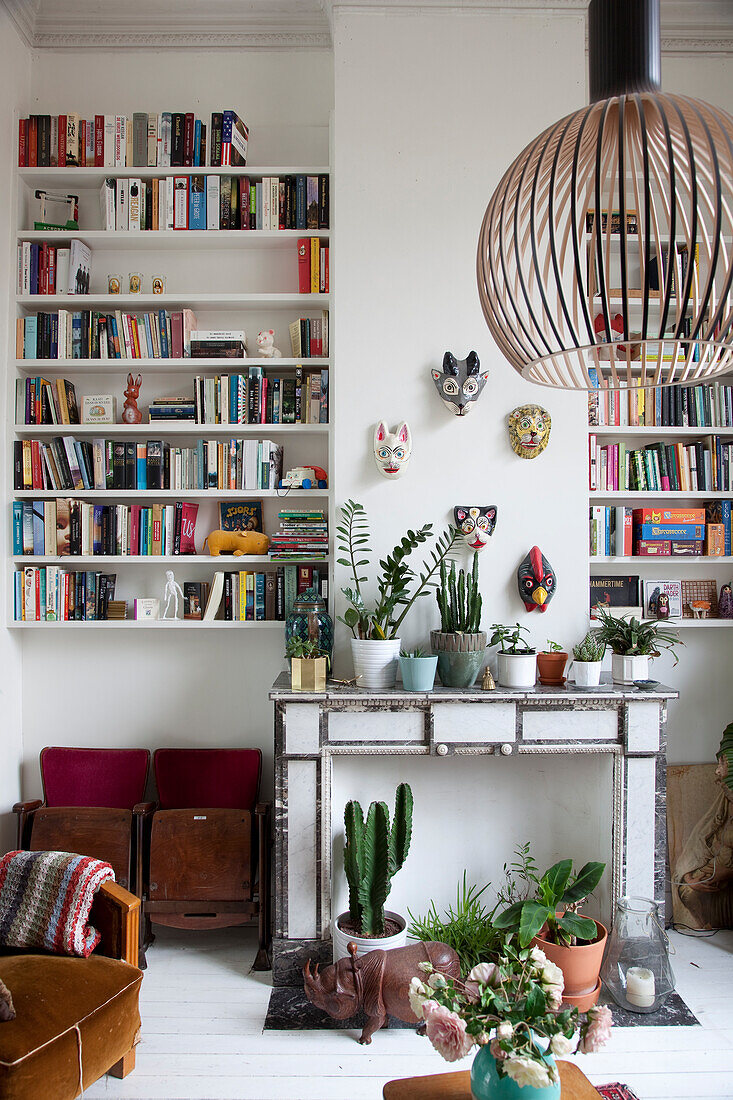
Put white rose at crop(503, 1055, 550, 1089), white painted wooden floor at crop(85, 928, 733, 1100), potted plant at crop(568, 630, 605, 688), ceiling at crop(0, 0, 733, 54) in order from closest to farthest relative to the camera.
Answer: white rose at crop(503, 1055, 550, 1089) → white painted wooden floor at crop(85, 928, 733, 1100) → potted plant at crop(568, 630, 605, 688) → ceiling at crop(0, 0, 733, 54)

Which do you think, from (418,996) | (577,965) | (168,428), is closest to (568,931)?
(577,965)

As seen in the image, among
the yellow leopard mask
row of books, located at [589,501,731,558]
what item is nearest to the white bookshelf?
the yellow leopard mask

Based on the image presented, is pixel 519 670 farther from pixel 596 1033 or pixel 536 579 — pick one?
pixel 596 1033

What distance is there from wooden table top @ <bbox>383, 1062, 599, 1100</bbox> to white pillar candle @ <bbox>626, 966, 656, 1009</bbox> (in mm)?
981

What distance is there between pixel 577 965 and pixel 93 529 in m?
2.48

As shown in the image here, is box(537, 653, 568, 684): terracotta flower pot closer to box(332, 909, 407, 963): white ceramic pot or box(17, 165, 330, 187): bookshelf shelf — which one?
box(332, 909, 407, 963): white ceramic pot

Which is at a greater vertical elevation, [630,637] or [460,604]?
[460,604]

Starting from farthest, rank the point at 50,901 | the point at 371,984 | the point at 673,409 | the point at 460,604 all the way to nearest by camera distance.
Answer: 1. the point at 673,409
2. the point at 460,604
3. the point at 371,984
4. the point at 50,901

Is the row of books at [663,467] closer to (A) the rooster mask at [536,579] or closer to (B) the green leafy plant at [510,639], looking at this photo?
(A) the rooster mask at [536,579]

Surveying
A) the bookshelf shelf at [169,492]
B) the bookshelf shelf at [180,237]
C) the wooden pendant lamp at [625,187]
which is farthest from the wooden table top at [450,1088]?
the bookshelf shelf at [180,237]

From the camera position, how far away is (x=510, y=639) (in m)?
2.96

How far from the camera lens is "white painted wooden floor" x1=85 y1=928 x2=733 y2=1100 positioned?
2.28 m

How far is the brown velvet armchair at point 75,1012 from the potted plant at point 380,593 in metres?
1.11

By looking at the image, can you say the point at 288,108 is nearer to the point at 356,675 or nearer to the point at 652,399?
the point at 652,399
